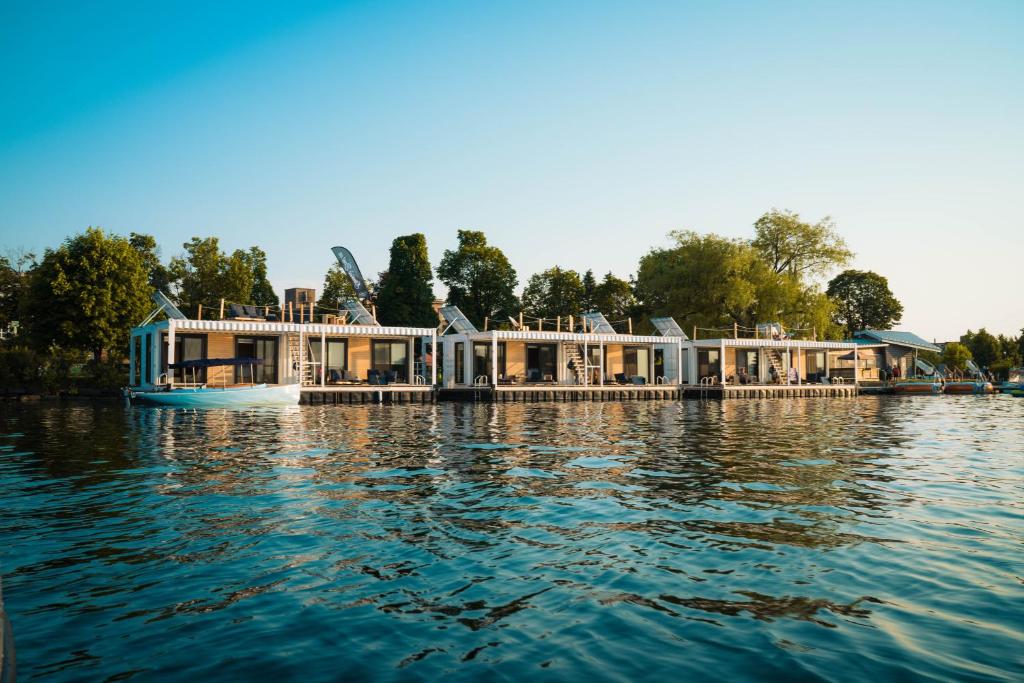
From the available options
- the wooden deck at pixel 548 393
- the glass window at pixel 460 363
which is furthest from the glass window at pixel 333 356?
the glass window at pixel 460 363

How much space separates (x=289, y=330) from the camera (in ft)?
122

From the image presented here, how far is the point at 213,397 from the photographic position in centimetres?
3167

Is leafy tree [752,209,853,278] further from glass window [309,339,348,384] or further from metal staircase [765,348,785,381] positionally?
glass window [309,339,348,384]

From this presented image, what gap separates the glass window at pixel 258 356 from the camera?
126ft

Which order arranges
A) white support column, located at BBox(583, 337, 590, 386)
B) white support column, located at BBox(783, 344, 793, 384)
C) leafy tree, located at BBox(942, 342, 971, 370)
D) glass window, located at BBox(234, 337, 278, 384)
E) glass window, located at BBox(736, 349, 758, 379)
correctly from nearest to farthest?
1. glass window, located at BBox(234, 337, 278, 384)
2. white support column, located at BBox(583, 337, 590, 386)
3. white support column, located at BBox(783, 344, 793, 384)
4. glass window, located at BBox(736, 349, 758, 379)
5. leafy tree, located at BBox(942, 342, 971, 370)

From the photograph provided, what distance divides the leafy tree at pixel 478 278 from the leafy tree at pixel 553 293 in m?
3.39

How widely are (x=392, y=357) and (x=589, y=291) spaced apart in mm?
30764

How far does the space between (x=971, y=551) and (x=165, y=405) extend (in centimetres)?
3102

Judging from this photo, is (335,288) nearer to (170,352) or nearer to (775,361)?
(170,352)

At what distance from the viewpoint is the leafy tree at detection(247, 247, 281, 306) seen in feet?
201

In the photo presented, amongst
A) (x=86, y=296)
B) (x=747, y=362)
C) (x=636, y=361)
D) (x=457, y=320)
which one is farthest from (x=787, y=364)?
(x=86, y=296)

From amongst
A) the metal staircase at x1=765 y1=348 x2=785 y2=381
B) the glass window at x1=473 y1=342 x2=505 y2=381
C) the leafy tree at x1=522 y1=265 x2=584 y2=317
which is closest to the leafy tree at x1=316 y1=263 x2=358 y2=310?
the leafy tree at x1=522 y1=265 x2=584 y2=317

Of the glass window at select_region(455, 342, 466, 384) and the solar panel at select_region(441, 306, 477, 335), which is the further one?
the glass window at select_region(455, 342, 466, 384)

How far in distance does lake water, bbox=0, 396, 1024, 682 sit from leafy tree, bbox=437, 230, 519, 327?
4620 centimetres
